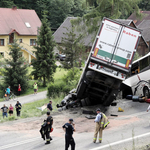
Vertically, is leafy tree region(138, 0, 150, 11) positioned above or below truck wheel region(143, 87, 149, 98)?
above

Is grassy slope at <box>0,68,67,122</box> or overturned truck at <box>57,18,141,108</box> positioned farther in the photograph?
grassy slope at <box>0,68,67,122</box>

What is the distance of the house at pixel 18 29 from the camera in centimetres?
5275

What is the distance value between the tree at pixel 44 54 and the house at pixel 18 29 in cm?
1688

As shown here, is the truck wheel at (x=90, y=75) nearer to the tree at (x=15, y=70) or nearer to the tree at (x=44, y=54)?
the tree at (x=15, y=70)

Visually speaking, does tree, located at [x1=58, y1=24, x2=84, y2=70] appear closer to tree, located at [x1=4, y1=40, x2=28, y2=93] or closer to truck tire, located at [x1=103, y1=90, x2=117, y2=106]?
tree, located at [x1=4, y1=40, x2=28, y2=93]

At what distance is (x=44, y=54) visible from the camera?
36.4 metres

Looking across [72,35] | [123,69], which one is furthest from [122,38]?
[72,35]

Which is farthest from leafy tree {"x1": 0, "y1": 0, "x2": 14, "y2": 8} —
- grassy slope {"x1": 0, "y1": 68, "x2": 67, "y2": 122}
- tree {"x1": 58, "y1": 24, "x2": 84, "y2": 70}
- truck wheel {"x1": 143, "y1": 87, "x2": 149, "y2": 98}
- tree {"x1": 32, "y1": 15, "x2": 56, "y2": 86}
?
A: truck wheel {"x1": 143, "y1": 87, "x2": 149, "y2": 98}

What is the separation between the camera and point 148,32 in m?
52.8

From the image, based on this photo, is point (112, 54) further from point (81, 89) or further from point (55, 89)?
point (55, 89)

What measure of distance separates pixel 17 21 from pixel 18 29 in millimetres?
2081

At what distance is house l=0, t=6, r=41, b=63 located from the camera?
52750 millimetres

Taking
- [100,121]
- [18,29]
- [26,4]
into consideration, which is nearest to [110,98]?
[100,121]

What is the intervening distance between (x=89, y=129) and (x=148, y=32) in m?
41.7
